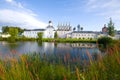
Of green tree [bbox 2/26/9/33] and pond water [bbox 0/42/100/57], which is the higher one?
green tree [bbox 2/26/9/33]

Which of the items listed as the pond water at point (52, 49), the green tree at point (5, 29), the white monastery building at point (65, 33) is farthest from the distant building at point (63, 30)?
the pond water at point (52, 49)

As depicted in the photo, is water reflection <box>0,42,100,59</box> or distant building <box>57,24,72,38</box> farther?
distant building <box>57,24,72,38</box>

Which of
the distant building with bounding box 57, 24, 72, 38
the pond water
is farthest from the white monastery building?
the pond water

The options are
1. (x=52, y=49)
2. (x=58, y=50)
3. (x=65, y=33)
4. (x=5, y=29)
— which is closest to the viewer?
(x=58, y=50)

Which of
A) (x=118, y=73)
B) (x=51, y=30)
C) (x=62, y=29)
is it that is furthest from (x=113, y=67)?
(x=62, y=29)

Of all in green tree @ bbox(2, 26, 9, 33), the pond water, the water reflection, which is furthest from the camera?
green tree @ bbox(2, 26, 9, 33)

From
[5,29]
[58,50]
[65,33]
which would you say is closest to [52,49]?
[58,50]

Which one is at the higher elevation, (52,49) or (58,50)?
(58,50)

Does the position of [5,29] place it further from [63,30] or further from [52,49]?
[52,49]

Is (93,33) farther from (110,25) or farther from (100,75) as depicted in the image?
(100,75)

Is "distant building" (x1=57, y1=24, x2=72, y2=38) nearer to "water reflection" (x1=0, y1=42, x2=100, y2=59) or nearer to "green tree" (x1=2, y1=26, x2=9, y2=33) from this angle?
"green tree" (x1=2, y1=26, x2=9, y2=33)

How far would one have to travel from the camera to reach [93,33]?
140m

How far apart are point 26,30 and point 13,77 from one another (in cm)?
16126

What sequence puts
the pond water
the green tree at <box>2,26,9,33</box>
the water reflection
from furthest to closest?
the green tree at <box>2,26,9,33</box> → the water reflection → the pond water
